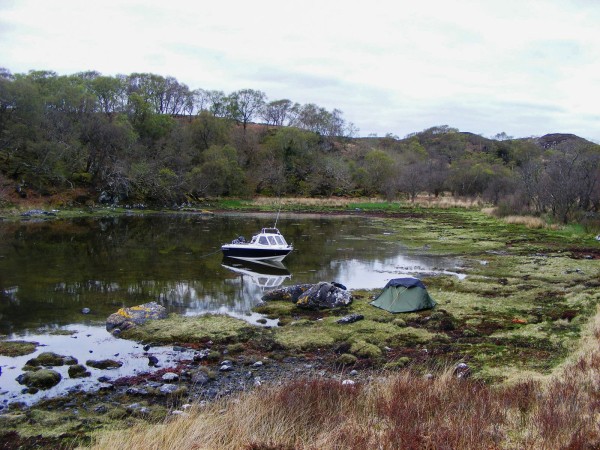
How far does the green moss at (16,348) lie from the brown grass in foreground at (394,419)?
6.62m

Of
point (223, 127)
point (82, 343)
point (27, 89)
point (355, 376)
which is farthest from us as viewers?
point (223, 127)

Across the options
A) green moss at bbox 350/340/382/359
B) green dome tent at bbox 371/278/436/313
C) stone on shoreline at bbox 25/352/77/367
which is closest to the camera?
stone on shoreline at bbox 25/352/77/367

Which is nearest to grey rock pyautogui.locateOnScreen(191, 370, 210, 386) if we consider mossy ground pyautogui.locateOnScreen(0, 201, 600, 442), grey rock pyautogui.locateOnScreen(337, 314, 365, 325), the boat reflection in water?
mossy ground pyautogui.locateOnScreen(0, 201, 600, 442)

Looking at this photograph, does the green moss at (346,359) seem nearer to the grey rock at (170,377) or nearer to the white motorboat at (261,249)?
the grey rock at (170,377)

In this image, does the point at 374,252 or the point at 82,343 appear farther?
the point at 374,252

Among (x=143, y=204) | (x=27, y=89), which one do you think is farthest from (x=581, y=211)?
(x=27, y=89)

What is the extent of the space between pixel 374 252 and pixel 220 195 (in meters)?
51.1

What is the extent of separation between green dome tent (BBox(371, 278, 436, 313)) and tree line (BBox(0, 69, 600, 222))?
31.7 m

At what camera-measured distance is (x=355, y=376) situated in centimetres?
1193

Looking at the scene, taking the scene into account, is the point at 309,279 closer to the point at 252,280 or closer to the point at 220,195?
the point at 252,280

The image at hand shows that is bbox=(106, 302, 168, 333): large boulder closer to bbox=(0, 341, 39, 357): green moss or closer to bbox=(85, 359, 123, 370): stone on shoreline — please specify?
bbox=(0, 341, 39, 357): green moss

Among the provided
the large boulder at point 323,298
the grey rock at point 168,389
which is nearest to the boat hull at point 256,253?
the large boulder at point 323,298

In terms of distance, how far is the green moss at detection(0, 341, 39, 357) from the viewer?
1302 cm

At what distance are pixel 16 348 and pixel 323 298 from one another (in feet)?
32.1
